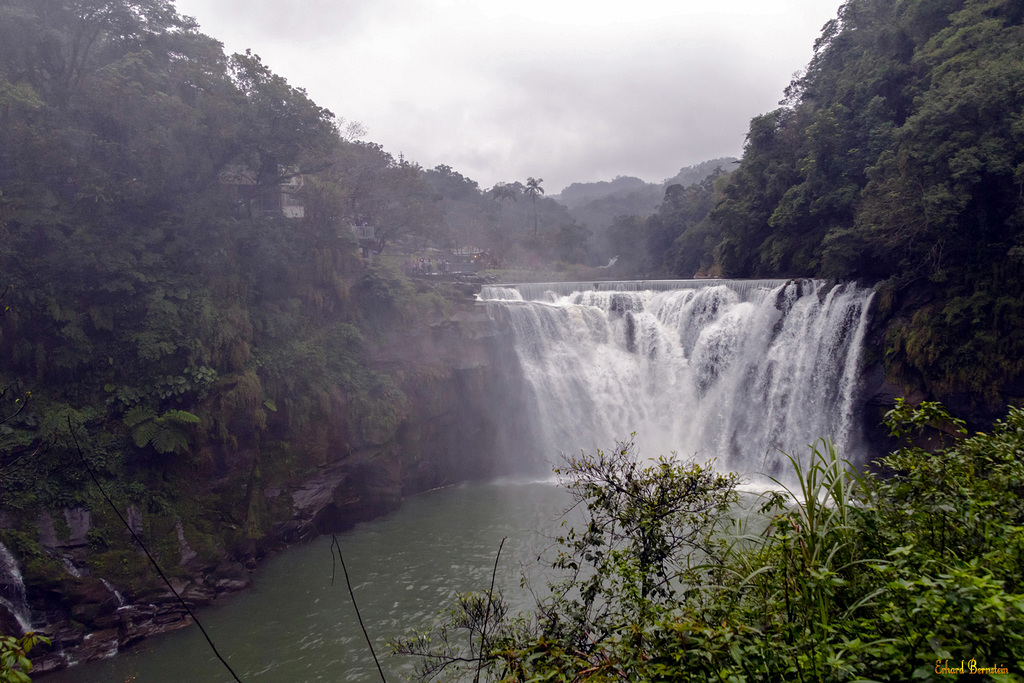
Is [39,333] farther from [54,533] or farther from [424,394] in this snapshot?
[424,394]

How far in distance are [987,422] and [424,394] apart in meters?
15.1

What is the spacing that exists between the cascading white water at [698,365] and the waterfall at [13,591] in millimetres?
14236

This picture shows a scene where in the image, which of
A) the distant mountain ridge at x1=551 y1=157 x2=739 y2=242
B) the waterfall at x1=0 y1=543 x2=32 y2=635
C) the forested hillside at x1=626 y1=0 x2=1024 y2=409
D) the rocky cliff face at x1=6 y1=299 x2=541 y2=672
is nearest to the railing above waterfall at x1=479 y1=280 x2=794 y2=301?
the rocky cliff face at x1=6 y1=299 x2=541 y2=672

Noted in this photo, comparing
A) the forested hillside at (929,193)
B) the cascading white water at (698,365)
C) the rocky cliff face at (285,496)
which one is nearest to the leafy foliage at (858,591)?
the rocky cliff face at (285,496)

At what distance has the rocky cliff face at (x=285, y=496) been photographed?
10.3 metres

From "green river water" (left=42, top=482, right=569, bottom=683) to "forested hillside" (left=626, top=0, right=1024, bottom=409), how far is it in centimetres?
1081

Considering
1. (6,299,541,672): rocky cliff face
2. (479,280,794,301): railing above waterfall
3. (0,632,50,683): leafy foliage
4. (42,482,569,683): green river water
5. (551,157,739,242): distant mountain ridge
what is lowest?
(42,482,569,683): green river water

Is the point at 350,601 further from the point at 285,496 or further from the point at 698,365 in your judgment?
the point at 698,365

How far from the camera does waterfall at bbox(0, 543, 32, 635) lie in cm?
959

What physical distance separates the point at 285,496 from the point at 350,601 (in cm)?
403

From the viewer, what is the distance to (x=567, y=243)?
49.6 m

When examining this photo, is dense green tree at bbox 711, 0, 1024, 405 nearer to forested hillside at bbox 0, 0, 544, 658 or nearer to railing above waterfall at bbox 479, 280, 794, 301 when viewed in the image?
railing above waterfall at bbox 479, 280, 794, 301

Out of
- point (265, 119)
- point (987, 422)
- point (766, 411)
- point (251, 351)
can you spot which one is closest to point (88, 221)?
point (251, 351)

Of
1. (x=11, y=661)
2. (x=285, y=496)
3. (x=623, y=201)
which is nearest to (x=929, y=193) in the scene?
(x=285, y=496)
